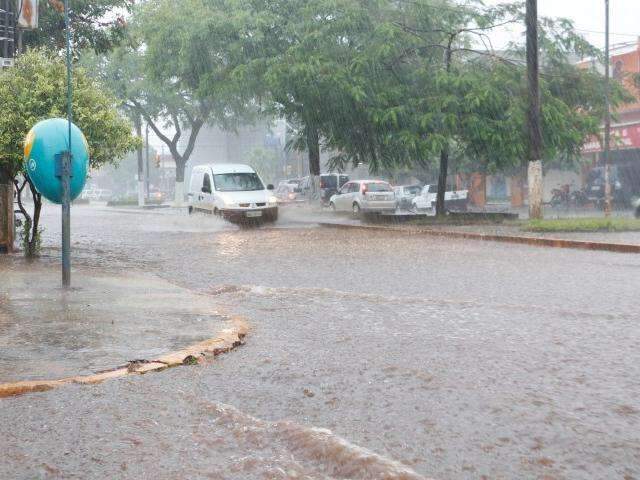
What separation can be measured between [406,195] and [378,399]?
1507 inches

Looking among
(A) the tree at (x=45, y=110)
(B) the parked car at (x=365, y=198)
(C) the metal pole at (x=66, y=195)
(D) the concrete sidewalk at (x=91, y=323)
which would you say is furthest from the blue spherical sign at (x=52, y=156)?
(B) the parked car at (x=365, y=198)

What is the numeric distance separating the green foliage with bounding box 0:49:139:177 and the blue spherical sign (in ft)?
7.71

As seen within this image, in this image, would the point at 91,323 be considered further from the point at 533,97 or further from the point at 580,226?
the point at 533,97

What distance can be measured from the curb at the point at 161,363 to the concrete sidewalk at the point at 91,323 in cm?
11

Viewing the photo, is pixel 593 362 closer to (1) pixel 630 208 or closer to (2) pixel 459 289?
(2) pixel 459 289

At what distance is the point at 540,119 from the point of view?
23328mm

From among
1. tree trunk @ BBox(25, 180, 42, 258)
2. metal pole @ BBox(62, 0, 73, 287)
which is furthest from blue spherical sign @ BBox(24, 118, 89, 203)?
tree trunk @ BBox(25, 180, 42, 258)

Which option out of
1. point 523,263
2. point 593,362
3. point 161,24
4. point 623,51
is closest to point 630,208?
point 623,51

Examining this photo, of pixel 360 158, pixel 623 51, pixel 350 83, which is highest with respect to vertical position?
pixel 623 51

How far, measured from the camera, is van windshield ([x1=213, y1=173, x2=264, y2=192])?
2602 centimetres

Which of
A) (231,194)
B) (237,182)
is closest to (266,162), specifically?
(237,182)

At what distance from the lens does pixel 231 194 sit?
82.9 feet

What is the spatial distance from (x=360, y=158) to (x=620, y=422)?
78.2 feet

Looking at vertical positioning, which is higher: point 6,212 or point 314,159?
point 314,159
